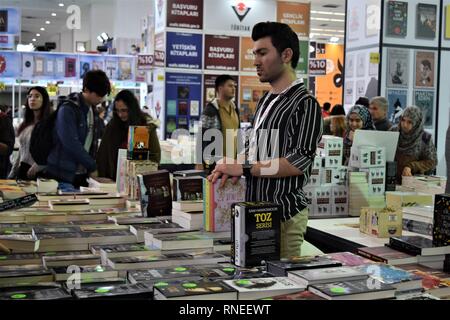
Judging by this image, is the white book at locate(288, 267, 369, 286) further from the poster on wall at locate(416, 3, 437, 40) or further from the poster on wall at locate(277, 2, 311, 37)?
the poster on wall at locate(277, 2, 311, 37)

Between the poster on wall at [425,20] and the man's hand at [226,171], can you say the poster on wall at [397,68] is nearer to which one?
the poster on wall at [425,20]

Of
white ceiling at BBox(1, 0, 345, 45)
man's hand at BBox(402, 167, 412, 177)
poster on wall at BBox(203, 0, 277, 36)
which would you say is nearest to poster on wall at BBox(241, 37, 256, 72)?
poster on wall at BBox(203, 0, 277, 36)

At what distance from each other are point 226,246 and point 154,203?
74 cm

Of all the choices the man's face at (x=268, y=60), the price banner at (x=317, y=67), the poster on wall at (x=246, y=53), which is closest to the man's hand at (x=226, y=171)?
the man's face at (x=268, y=60)

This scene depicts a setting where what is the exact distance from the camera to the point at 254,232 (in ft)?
6.52

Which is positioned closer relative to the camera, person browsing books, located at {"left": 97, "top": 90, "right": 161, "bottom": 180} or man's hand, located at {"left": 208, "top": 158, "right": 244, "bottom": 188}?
man's hand, located at {"left": 208, "top": 158, "right": 244, "bottom": 188}

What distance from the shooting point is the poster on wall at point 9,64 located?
10711 mm

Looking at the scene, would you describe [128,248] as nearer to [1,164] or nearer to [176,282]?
[176,282]

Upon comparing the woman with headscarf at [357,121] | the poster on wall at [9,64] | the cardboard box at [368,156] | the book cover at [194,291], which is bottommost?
the book cover at [194,291]

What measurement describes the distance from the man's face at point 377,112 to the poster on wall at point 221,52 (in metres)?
3.84

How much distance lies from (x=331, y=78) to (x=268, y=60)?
1721cm

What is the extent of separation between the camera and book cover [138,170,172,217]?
114 inches

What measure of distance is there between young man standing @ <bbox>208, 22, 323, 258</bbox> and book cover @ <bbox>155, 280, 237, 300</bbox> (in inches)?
28.9

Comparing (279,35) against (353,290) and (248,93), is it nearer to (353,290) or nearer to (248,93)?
(353,290)
